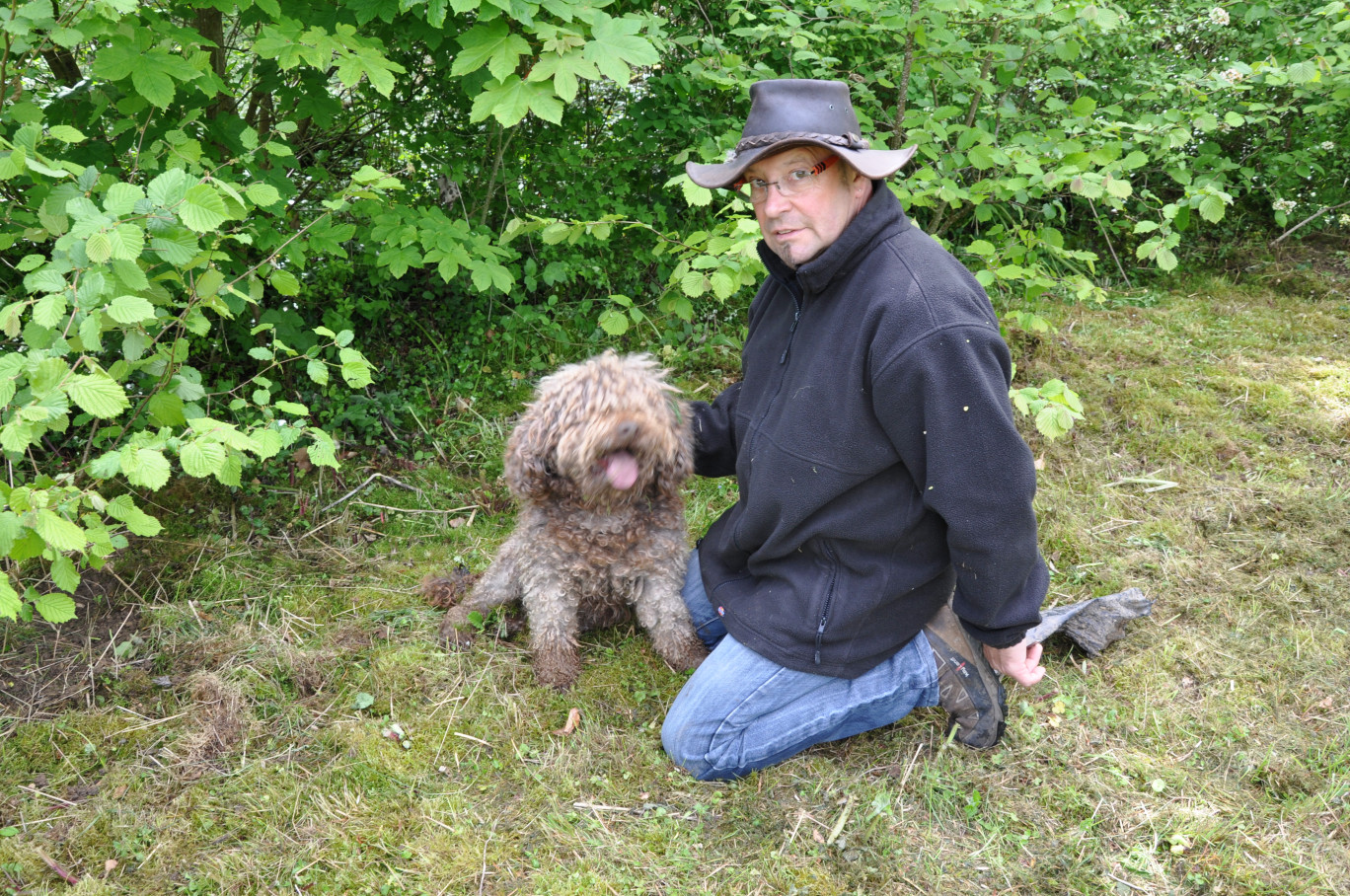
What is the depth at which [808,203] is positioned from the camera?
8.48 ft

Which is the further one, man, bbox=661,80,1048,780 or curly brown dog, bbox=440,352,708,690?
curly brown dog, bbox=440,352,708,690

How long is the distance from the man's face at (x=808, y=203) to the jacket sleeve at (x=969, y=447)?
0.48 metres

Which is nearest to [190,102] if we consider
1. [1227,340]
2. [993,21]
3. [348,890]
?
[348,890]

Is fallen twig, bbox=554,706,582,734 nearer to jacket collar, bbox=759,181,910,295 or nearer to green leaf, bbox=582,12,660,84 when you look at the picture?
jacket collar, bbox=759,181,910,295

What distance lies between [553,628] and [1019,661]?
1.65 meters

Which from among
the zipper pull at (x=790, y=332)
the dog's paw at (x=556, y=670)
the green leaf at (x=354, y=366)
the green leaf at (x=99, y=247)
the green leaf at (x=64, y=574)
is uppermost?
the green leaf at (x=99, y=247)

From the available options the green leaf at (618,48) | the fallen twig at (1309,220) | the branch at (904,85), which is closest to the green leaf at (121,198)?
the green leaf at (618,48)

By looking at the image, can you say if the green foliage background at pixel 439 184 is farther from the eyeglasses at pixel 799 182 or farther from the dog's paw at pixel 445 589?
the dog's paw at pixel 445 589

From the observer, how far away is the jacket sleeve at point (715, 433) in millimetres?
3256

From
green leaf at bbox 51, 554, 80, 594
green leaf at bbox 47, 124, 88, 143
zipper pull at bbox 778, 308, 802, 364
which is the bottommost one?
green leaf at bbox 51, 554, 80, 594

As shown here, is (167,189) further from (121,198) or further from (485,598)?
(485,598)

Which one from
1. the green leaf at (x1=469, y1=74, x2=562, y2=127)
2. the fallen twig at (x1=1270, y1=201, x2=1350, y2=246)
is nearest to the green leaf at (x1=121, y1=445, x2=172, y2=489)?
the green leaf at (x1=469, y1=74, x2=562, y2=127)

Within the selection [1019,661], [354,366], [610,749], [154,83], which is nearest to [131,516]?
[354,366]

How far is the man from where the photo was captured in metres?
2.39
